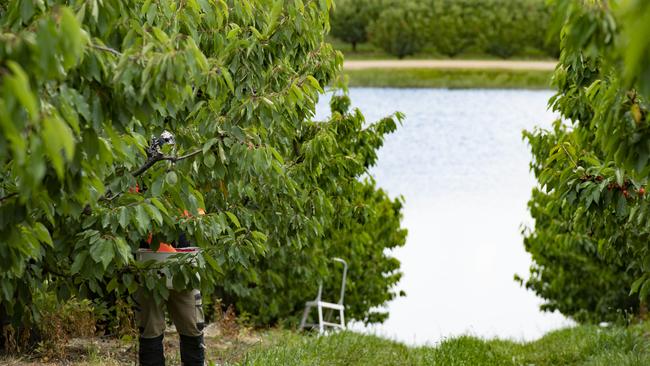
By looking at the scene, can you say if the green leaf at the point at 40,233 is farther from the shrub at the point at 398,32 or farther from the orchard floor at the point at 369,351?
the shrub at the point at 398,32

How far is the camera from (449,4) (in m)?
66.6

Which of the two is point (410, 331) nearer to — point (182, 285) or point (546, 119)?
point (182, 285)

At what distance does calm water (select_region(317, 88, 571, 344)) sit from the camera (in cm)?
2450

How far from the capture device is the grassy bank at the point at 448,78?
58.4 meters

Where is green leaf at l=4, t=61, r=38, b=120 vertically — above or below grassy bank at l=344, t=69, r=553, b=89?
below

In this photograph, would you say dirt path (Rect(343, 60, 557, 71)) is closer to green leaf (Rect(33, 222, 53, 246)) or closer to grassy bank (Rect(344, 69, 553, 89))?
grassy bank (Rect(344, 69, 553, 89))

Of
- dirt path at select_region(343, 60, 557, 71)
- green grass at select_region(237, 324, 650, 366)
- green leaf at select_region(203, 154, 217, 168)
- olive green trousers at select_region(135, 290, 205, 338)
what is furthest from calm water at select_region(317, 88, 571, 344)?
dirt path at select_region(343, 60, 557, 71)

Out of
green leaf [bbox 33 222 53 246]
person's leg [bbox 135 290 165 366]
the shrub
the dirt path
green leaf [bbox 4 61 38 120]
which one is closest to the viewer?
green leaf [bbox 4 61 38 120]

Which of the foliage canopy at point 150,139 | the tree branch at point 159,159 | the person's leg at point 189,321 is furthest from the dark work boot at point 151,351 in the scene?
the tree branch at point 159,159

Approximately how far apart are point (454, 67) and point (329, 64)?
54907 millimetres

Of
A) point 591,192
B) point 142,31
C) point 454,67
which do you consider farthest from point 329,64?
point 454,67

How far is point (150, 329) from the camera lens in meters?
7.17

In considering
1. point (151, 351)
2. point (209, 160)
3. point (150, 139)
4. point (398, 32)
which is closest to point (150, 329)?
point (151, 351)

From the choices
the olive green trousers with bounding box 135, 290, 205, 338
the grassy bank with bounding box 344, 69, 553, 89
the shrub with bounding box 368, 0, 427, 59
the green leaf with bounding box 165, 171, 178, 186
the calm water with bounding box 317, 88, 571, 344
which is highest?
the shrub with bounding box 368, 0, 427, 59
